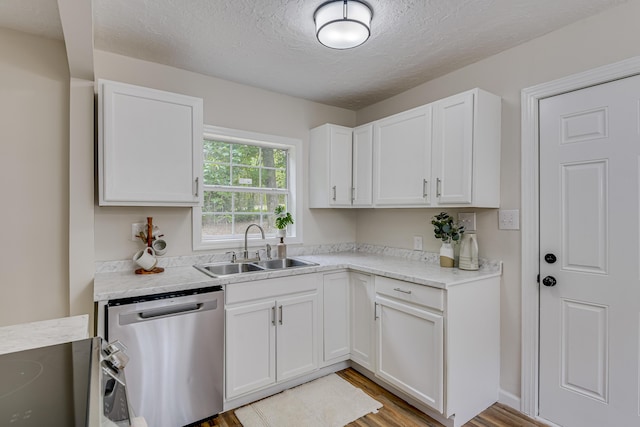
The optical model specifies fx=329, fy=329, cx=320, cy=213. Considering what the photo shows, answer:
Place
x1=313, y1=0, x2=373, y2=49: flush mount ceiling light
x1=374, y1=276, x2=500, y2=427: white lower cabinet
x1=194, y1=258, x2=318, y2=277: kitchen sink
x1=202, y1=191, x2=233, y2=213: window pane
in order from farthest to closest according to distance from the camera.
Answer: x1=202, y1=191, x2=233, y2=213: window pane, x1=194, y1=258, x2=318, y2=277: kitchen sink, x1=374, y1=276, x2=500, y2=427: white lower cabinet, x1=313, y1=0, x2=373, y2=49: flush mount ceiling light

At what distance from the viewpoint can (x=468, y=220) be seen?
8.16 ft

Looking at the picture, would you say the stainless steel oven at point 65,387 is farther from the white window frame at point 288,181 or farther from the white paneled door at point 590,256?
the white paneled door at point 590,256

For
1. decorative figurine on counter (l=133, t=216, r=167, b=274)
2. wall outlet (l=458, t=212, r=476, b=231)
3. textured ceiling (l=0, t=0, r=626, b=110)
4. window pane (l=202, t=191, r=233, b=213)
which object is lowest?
decorative figurine on counter (l=133, t=216, r=167, b=274)

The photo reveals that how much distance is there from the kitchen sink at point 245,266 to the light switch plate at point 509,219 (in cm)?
142

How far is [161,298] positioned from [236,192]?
1.24 metres

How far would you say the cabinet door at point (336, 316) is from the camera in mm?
2590

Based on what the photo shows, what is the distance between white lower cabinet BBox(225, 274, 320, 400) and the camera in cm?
215

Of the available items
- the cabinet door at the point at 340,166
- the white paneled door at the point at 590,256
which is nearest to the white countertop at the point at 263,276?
the white paneled door at the point at 590,256

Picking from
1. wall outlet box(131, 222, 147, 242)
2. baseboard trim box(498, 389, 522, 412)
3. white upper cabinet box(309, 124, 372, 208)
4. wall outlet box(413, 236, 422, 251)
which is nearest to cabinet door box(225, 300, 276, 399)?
wall outlet box(131, 222, 147, 242)

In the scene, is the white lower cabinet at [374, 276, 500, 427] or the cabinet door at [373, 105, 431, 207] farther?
the cabinet door at [373, 105, 431, 207]

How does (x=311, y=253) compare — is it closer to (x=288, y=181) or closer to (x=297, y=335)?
(x=288, y=181)

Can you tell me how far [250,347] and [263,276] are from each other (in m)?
0.48

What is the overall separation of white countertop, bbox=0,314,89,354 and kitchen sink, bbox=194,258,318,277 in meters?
1.20

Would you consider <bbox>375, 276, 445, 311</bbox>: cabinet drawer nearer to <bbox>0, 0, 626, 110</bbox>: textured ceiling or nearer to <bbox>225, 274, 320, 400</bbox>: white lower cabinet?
<bbox>225, 274, 320, 400</bbox>: white lower cabinet
